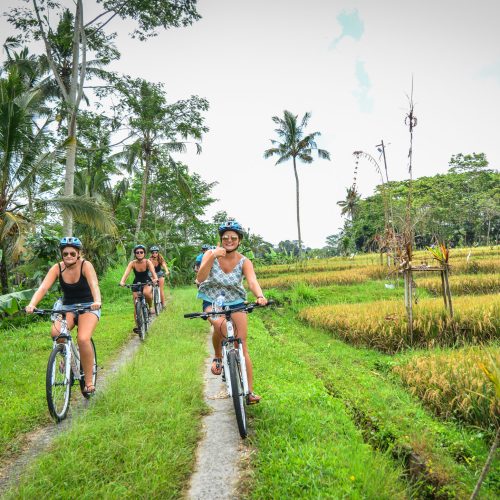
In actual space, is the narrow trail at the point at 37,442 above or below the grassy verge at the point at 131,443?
below

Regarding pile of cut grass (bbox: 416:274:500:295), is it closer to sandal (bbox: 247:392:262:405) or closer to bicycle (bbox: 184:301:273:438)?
sandal (bbox: 247:392:262:405)

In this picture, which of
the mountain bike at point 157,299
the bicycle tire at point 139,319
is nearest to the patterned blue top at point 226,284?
the bicycle tire at point 139,319

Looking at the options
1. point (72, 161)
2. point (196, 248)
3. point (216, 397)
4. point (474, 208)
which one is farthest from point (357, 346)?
point (474, 208)

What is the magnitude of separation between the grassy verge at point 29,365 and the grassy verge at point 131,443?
534mm

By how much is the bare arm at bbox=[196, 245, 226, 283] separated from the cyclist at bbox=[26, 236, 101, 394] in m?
1.36

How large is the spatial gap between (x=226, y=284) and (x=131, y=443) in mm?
1662

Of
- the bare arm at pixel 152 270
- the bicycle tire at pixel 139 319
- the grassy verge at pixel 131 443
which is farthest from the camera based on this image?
the bare arm at pixel 152 270

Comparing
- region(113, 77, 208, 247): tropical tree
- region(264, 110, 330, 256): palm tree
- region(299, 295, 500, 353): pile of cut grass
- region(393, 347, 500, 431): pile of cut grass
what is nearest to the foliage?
region(264, 110, 330, 256): palm tree

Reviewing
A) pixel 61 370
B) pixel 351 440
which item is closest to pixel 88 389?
pixel 61 370

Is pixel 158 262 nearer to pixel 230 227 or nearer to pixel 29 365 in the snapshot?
pixel 29 365

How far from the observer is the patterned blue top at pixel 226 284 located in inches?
159

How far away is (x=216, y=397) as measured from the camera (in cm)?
466

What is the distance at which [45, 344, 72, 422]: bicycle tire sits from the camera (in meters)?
3.84

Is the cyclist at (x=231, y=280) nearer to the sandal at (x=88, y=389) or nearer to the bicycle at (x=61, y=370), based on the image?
the bicycle at (x=61, y=370)
